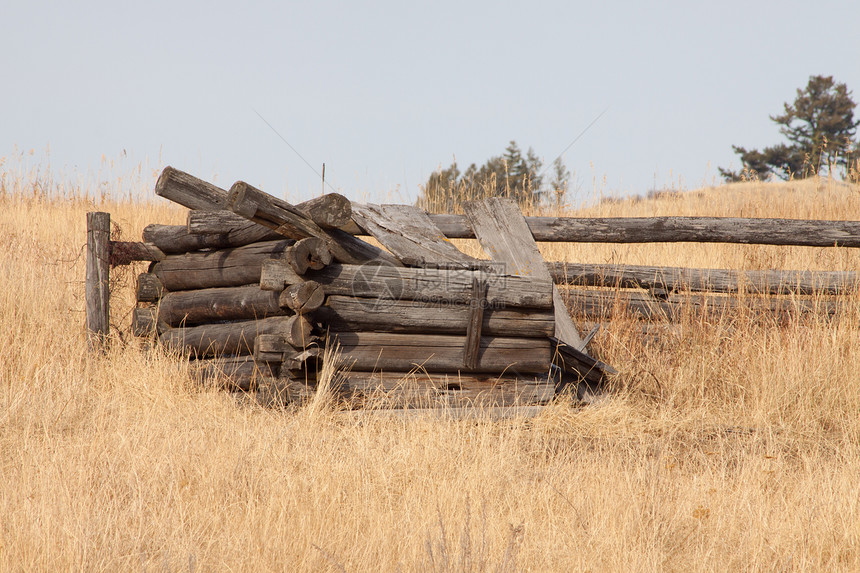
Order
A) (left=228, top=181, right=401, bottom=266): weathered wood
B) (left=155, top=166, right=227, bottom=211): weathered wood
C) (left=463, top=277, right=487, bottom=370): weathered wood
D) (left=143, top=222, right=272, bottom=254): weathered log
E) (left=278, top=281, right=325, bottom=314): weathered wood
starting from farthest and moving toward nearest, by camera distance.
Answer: (left=143, top=222, right=272, bottom=254): weathered log < (left=155, top=166, right=227, bottom=211): weathered wood < (left=463, top=277, right=487, bottom=370): weathered wood < (left=278, top=281, right=325, bottom=314): weathered wood < (left=228, top=181, right=401, bottom=266): weathered wood

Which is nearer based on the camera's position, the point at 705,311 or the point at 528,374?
the point at 528,374

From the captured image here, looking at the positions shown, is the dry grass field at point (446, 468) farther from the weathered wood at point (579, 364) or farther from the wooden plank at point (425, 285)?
the wooden plank at point (425, 285)

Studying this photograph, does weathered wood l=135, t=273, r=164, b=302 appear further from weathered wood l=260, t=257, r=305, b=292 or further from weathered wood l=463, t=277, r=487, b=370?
weathered wood l=463, t=277, r=487, b=370

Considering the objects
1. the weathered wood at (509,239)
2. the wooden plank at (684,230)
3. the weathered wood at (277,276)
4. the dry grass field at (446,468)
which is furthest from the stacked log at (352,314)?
the wooden plank at (684,230)

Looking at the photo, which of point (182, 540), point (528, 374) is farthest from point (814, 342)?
point (182, 540)

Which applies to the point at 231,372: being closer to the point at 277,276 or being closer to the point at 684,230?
the point at 277,276

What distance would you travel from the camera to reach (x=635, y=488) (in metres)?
3.75

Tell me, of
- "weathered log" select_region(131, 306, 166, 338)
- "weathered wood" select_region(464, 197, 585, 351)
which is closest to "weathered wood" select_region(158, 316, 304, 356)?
"weathered log" select_region(131, 306, 166, 338)

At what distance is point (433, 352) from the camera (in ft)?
17.4

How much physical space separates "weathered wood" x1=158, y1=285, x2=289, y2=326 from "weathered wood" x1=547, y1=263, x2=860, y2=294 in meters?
3.17

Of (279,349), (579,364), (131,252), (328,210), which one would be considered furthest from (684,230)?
(131,252)

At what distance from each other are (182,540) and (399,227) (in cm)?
365

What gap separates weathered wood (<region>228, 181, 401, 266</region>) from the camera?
445 cm

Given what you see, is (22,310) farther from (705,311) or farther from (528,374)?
(705,311)
